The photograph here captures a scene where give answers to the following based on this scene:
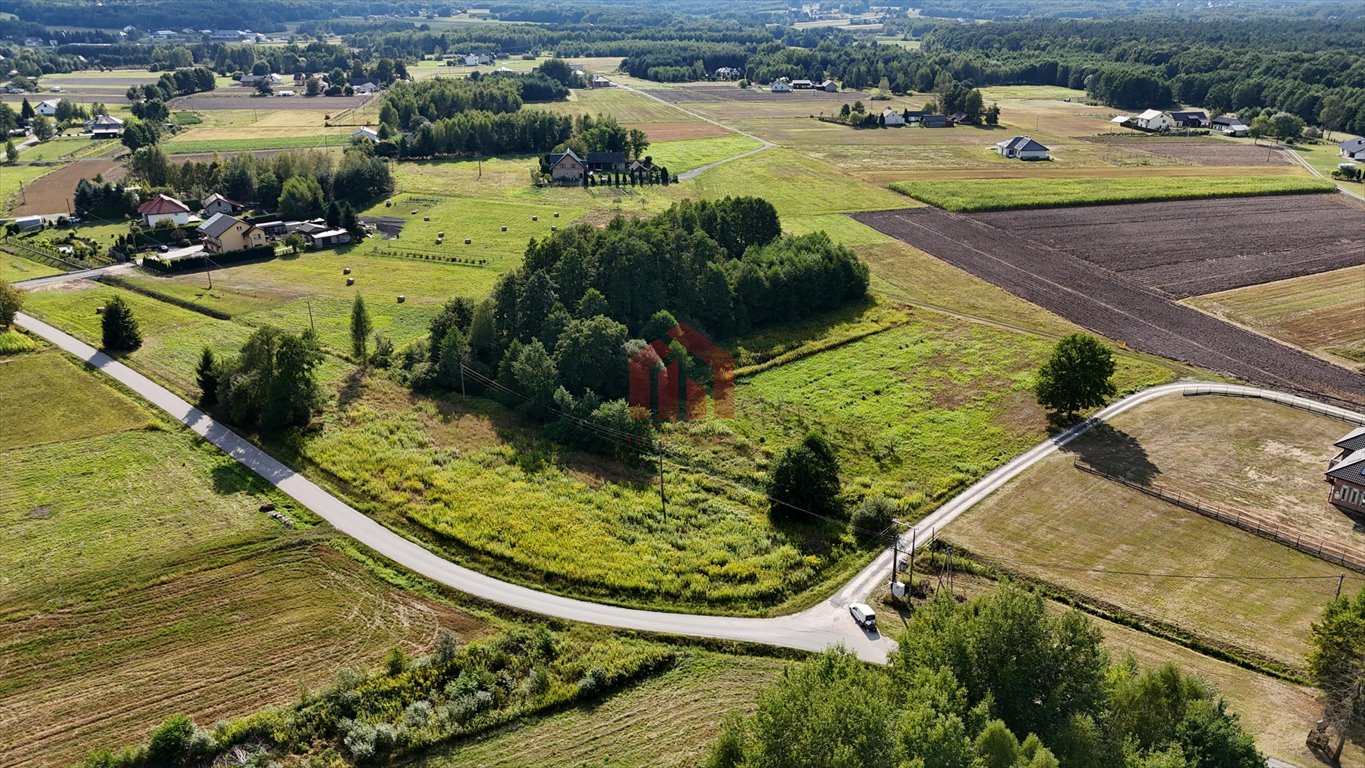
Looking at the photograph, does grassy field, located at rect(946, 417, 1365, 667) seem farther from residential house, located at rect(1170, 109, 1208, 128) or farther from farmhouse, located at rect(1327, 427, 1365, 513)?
residential house, located at rect(1170, 109, 1208, 128)

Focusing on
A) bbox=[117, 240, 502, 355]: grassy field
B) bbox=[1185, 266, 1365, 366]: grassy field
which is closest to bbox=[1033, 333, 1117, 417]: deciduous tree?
bbox=[1185, 266, 1365, 366]: grassy field

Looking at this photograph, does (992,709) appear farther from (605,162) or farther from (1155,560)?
(605,162)

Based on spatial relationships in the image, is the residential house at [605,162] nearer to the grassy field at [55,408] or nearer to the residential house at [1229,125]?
the grassy field at [55,408]

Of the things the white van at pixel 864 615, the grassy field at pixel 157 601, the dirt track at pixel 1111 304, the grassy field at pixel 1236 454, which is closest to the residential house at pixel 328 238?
the grassy field at pixel 157 601

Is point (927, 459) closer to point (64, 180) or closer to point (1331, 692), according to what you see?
point (1331, 692)

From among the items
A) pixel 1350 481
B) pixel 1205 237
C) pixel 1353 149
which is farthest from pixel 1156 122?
pixel 1350 481

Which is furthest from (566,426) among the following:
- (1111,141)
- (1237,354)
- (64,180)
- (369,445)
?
(1111,141)
